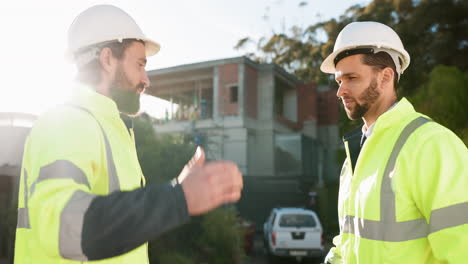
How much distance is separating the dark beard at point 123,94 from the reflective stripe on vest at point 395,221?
1.39m

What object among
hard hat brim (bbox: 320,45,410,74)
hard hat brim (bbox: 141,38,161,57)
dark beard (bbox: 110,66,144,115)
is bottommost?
dark beard (bbox: 110,66,144,115)

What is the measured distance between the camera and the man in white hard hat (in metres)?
1.30

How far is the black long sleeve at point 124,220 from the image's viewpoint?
4.24ft

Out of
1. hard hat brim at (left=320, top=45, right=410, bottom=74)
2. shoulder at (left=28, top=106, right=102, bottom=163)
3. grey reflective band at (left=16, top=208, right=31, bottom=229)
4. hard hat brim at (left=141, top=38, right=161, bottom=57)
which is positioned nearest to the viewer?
shoulder at (left=28, top=106, right=102, bottom=163)

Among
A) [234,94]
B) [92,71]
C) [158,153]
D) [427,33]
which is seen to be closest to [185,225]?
[158,153]

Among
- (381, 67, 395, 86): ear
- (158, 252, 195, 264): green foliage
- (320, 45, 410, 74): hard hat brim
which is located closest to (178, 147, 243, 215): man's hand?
(381, 67, 395, 86): ear

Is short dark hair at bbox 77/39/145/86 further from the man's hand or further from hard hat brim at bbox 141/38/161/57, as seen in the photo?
the man's hand

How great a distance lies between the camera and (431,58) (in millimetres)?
14953

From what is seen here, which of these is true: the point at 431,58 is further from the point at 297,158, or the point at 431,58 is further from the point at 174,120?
the point at 174,120

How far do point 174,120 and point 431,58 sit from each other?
16.7 m

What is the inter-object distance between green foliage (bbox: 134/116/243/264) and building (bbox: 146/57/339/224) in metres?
13.1

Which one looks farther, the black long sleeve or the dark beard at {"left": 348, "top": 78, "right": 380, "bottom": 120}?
the dark beard at {"left": 348, "top": 78, "right": 380, "bottom": 120}

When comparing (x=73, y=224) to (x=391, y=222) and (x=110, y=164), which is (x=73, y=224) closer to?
(x=110, y=164)

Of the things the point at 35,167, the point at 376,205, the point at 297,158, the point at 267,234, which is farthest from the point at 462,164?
the point at 297,158
